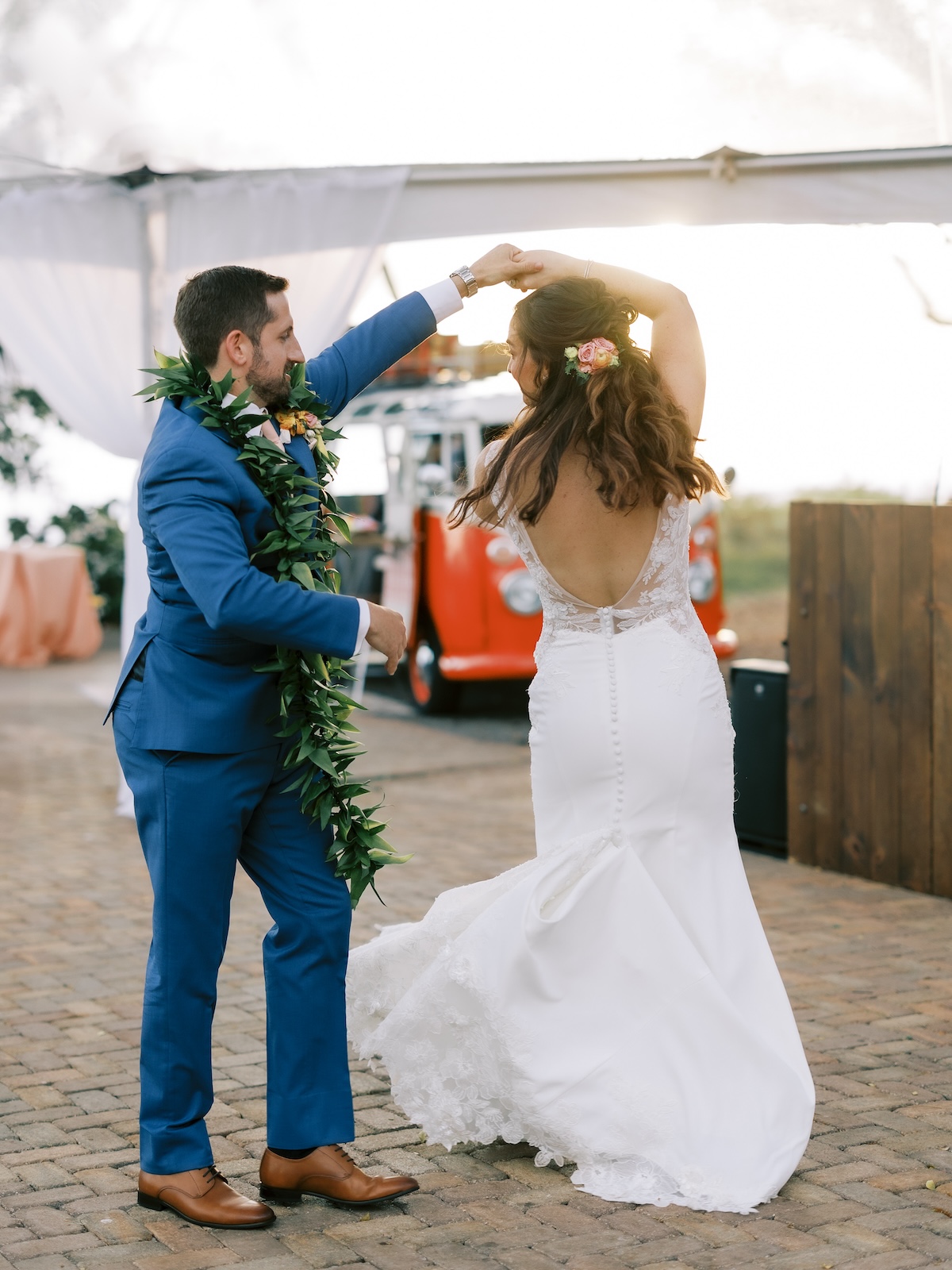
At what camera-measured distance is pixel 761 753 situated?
712cm

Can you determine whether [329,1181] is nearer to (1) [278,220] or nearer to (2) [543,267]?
(2) [543,267]

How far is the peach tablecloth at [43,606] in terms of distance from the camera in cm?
1463

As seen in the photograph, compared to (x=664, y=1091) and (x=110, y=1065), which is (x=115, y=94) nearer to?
(x=110, y=1065)

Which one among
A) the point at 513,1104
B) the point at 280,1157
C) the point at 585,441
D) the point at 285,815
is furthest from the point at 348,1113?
the point at 585,441

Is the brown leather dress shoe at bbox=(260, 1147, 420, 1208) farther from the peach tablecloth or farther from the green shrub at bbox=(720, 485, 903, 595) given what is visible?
the green shrub at bbox=(720, 485, 903, 595)

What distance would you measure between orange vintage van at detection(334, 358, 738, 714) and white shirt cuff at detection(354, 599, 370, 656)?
7413 millimetres

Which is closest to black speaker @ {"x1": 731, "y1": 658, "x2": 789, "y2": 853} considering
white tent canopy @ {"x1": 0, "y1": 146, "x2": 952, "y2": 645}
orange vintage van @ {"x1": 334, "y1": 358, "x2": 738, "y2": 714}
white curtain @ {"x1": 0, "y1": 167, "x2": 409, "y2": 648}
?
white tent canopy @ {"x1": 0, "y1": 146, "x2": 952, "y2": 645}

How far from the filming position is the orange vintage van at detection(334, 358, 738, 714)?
434 inches

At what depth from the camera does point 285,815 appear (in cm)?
322

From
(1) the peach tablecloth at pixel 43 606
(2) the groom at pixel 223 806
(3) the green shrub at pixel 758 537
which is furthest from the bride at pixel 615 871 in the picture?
(3) the green shrub at pixel 758 537

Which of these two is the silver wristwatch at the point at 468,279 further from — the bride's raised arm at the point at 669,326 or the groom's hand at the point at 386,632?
the groom's hand at the point at 386,632

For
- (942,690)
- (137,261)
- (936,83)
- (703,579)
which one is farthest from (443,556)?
(936,83)

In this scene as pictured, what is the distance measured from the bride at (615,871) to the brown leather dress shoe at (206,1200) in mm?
535

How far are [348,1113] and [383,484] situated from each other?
34.8 feet
